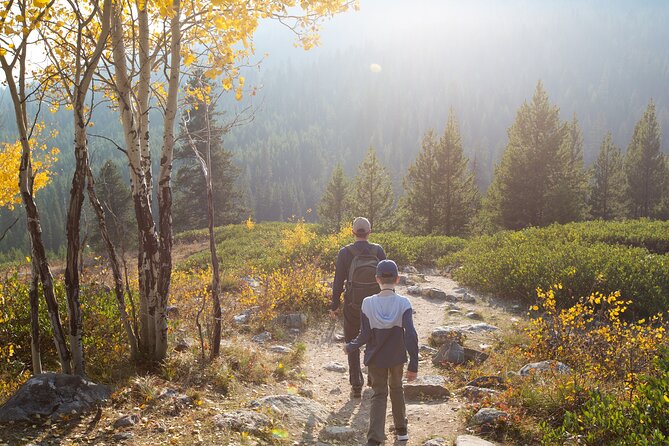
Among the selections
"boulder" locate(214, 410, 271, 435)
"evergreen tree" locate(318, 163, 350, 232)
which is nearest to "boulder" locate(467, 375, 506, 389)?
"boulder" locate(214, 410, 271, 435)

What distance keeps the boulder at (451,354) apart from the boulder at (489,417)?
2.17m

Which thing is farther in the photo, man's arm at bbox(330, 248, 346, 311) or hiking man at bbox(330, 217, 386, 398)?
man's arm at bbox(330, 248, 346, 311)

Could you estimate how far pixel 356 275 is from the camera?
5.52 metres

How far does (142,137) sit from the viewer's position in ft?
16.4

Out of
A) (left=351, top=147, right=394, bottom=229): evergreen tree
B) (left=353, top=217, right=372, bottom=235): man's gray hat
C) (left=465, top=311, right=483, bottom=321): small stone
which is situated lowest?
(left=465, top=311, right=483, bottom=321): small stone

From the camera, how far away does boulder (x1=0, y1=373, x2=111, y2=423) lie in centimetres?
371

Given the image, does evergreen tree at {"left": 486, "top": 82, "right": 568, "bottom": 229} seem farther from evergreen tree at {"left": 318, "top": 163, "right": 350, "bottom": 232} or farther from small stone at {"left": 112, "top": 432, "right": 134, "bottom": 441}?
small stone at {"left": 112, "top": 432, "right": 134, "bottom": 441}

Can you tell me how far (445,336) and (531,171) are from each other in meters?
20.0

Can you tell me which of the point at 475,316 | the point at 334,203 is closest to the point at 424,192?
the point at 334,203

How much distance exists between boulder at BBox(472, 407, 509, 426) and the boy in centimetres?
113

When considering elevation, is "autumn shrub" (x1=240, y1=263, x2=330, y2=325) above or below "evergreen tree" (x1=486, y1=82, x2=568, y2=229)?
below

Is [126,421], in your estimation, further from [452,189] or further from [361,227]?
A: [452,189]

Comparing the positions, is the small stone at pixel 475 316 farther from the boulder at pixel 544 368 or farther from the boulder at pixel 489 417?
the boulder at pixel 489 417

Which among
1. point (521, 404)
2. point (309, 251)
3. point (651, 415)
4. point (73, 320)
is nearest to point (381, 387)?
point (521, 404)
